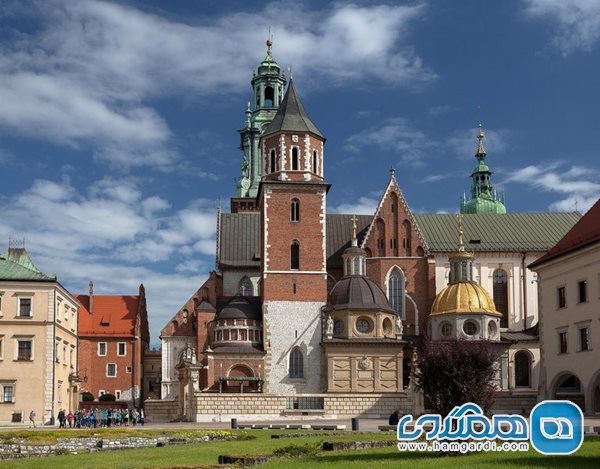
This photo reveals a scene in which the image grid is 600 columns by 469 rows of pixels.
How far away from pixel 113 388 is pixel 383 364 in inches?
1176

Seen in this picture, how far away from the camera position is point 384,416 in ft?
199

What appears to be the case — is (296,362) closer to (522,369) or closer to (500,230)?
(522,369)

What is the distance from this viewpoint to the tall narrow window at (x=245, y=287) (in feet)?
253

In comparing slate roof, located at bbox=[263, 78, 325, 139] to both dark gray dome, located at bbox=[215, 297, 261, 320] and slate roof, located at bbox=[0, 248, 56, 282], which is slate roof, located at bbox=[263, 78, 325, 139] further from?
slate roof, located at bbox=[0, 248, 56, 282]

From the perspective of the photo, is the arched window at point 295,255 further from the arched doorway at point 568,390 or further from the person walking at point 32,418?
the person walking at point 32,418

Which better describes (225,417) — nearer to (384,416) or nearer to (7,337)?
(384,416)

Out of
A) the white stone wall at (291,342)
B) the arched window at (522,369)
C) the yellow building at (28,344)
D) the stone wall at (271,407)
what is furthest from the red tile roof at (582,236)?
the yellow building at (28,344)

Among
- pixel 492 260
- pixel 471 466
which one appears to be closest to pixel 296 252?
pixel 492 260

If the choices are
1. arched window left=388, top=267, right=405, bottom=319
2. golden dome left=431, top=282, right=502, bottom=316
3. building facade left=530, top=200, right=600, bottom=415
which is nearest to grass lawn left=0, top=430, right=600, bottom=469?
building facade left=530, top=200, right=600, bottom=415

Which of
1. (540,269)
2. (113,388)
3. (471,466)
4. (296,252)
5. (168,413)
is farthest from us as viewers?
(113,388)

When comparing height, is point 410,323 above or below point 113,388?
above

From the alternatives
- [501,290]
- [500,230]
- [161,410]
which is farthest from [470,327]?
[161,410]

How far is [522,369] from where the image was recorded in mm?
72125

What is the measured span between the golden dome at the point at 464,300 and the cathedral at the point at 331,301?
A: 0.36 feet
